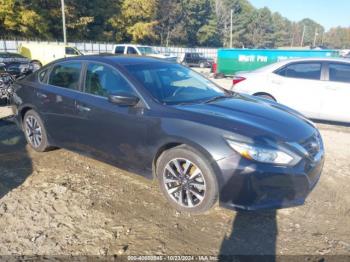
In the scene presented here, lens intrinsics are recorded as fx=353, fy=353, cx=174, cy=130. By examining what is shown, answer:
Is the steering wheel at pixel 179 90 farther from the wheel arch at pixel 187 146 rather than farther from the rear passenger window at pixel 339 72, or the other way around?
the rear passenger window at pixel 339 72

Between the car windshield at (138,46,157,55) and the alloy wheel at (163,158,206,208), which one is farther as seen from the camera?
the car windshield at (138,46,157,55)

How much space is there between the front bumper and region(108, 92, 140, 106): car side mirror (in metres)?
1.22

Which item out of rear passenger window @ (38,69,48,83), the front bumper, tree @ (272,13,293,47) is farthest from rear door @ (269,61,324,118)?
tree @ (272,13,293,47)

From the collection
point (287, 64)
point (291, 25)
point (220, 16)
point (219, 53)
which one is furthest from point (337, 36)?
point (287, 64)

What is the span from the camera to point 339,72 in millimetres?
7301

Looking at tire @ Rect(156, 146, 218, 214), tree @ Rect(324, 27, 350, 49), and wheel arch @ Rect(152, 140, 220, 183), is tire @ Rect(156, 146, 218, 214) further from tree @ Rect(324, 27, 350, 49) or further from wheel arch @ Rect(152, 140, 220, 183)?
tree @ Rect(324, 27, 350, 49)

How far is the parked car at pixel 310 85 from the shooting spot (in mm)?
7184

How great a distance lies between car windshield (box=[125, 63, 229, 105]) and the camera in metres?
4.11

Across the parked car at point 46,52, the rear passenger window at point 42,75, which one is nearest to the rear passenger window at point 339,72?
the rear passenger window at point 42,75

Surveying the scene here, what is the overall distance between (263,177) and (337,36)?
15466cm

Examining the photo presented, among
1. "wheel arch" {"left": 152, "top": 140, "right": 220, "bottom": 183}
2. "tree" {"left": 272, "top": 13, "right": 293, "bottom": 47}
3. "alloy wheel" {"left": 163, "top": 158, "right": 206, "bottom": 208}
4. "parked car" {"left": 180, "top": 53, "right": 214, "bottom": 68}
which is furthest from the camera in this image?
"tree" {"left": 272, "top": 13, "right": 293, "bottom": 47}

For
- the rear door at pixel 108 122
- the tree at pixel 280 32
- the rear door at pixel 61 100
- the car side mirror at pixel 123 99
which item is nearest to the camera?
the car side mirror at pixel 123 99

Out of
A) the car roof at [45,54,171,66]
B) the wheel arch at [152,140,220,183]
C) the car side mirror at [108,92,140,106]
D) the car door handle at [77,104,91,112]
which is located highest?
the car roof at [45,54,171,66]

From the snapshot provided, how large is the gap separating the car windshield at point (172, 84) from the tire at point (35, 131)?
1820mm
